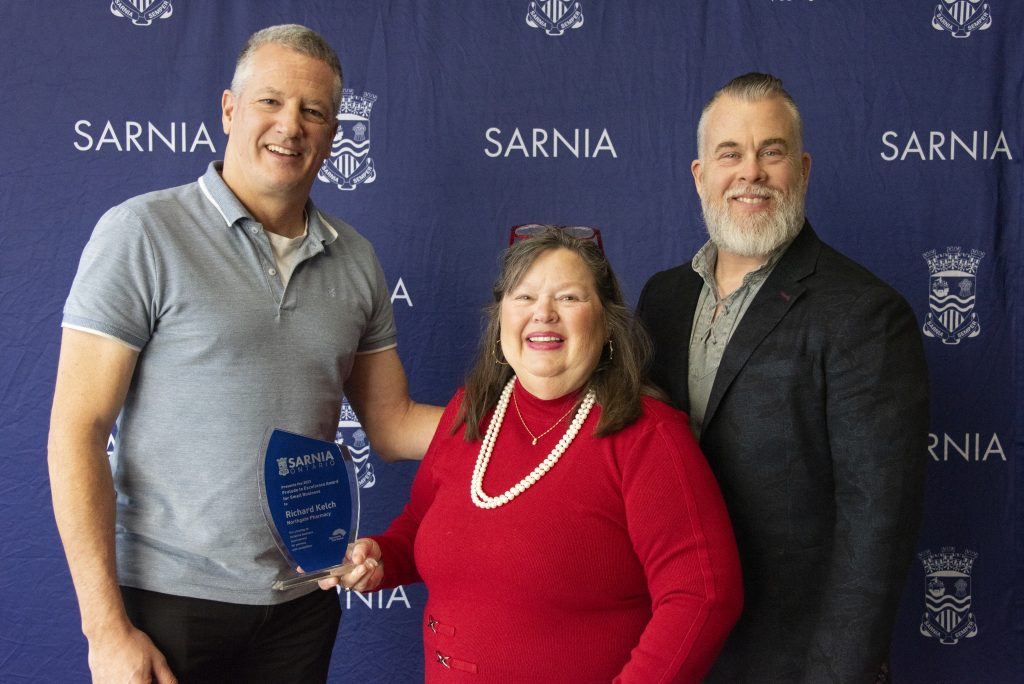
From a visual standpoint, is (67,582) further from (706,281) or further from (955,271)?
(955,271)

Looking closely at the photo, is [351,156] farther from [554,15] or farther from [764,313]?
[764,313]

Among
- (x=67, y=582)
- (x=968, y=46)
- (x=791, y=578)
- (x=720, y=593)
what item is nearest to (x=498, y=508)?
(x=720, y=593)

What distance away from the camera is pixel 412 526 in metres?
1.80

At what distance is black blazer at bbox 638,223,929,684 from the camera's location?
1.48m

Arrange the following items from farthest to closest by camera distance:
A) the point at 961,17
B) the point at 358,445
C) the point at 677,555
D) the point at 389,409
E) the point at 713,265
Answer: the point at 358,445, the point at 961,17, the point at 389,409, the point at 713,265, the point at 677,555

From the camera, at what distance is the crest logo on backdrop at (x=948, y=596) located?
7.97 feet

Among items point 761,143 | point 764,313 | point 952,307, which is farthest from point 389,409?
point 952,307

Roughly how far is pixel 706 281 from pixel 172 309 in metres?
1.03

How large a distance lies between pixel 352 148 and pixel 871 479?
5.27 feet

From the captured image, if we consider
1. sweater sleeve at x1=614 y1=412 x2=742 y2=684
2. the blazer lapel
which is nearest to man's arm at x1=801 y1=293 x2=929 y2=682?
the blazer lapel

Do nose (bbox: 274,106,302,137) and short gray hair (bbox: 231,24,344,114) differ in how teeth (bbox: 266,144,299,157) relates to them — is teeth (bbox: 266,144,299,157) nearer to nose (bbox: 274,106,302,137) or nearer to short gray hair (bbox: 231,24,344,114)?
nose (bbox: 274,106,302,137)

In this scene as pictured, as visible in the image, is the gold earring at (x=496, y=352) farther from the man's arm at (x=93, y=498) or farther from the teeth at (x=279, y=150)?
the man's arm at (x=93, y=498)

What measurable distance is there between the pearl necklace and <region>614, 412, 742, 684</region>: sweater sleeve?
0.11 metres

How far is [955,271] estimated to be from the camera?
94.5 inches
